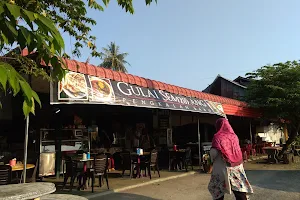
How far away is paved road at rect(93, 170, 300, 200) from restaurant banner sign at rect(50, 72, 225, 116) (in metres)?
2.26

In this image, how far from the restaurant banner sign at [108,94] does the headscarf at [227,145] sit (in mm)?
2722

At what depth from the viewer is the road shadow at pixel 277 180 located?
26.9ft

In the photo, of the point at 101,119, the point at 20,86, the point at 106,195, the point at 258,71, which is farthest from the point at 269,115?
the point at 20,86

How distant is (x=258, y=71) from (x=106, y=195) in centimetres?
1170

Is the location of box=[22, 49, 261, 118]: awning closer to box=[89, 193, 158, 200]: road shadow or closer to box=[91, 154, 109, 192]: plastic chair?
box=[91, 154, 109, 192]: plastic chair

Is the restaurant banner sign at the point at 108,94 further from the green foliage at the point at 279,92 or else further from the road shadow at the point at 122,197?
the green foliage at the point at 279,92

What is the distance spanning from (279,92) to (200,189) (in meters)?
8.60

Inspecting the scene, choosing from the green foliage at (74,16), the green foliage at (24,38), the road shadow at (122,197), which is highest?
the green foliage at (74,16)

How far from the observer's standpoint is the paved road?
6.98 meters

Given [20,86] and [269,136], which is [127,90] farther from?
[269,136]

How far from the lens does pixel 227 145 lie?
4.96 meters

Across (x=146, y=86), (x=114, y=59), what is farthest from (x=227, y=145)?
(x=114, y=59)

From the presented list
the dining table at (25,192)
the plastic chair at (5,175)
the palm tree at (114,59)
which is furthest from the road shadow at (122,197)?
the palm tree at (114,59)

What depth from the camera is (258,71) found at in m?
15.8
